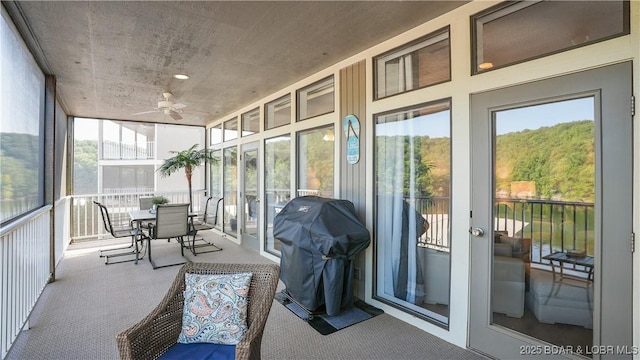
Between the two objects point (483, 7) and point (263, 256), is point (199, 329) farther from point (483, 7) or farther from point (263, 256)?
point (263, 256)

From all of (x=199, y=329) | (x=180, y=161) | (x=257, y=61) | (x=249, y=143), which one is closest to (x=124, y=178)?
(x=180, y=161)

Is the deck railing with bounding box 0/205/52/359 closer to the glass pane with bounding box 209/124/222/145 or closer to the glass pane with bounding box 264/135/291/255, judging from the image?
the glass pane with bounding box 264/135/291/255

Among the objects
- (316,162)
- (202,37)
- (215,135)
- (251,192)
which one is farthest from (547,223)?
(215,135)

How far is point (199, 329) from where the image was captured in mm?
1729

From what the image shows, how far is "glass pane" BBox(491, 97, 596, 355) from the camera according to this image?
189 centimetres

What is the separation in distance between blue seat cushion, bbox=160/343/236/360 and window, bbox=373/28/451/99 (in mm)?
2524

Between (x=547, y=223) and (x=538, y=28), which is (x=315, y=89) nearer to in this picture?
(x=538, y=28)

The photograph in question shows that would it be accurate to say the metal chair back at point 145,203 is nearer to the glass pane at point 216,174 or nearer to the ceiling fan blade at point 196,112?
the glass pane at point 216,174

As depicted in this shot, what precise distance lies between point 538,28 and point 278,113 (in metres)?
3.58

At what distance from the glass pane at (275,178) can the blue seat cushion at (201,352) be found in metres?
2.95

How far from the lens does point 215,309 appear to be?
1.77 meters

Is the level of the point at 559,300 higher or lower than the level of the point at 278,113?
lower

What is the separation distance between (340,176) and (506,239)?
1.82m

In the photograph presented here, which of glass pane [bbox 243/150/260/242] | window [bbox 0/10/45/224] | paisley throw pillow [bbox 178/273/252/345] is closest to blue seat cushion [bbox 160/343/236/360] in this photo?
paisley throw pillow [bbox 178/273/252/345]
